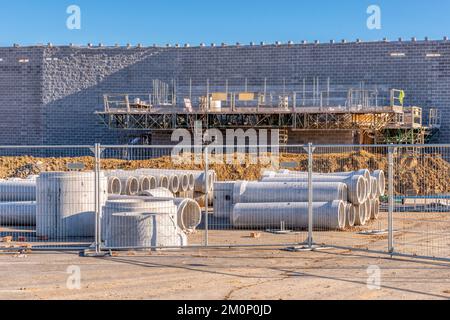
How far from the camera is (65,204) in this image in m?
13.8

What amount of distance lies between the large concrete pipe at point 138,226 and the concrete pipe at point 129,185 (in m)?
5.48

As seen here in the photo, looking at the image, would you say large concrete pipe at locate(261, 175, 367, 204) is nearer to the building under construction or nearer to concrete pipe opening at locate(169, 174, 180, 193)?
concrete pipe opening at locate(169, 174, 180, 193)

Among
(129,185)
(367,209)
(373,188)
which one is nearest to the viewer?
(367,209)

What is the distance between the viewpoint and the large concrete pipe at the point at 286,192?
1563 centimetres

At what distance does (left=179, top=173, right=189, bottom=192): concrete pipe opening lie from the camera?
789 inches

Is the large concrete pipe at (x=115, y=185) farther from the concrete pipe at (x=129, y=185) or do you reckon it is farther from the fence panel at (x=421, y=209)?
the fence panel at (x=421, y=209)

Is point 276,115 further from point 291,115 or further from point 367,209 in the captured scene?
point 367,209

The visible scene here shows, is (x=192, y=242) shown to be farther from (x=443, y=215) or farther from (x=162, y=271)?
(x=443, y=215)

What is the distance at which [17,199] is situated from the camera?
18.1 m

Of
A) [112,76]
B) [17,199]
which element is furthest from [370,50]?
[17,199]

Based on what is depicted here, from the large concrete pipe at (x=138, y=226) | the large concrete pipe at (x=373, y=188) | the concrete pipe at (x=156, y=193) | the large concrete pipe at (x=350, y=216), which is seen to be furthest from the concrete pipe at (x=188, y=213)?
the large concrete pipe at (x=373, y=188)

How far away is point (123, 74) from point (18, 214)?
26840mm

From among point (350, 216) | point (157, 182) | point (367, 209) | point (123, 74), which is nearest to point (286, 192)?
point (350, 216)

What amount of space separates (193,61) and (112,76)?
4.91m
